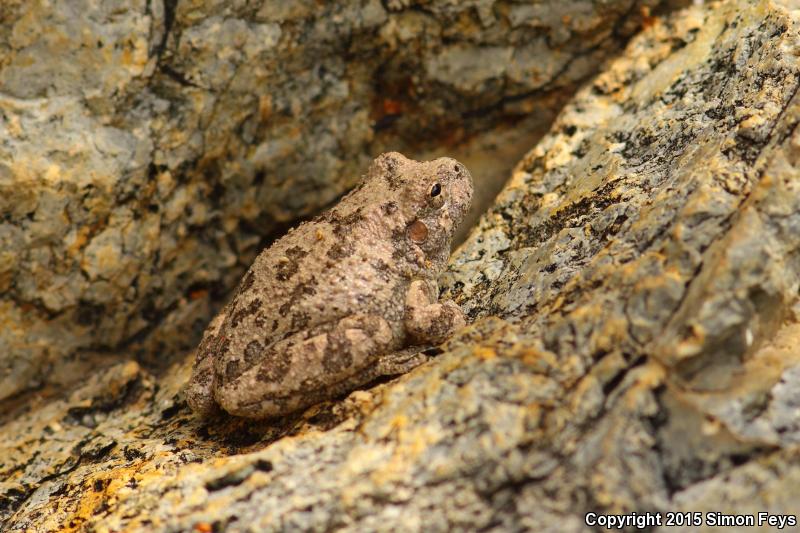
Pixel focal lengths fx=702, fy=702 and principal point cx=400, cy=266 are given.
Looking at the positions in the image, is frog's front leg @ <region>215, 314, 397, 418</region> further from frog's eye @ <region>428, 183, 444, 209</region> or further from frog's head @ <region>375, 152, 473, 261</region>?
frog's eye @ <region>428, 183, 444, 209</region>

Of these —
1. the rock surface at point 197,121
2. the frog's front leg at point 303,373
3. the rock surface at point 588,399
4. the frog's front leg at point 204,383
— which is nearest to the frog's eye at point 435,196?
the rock surface at point 588,399

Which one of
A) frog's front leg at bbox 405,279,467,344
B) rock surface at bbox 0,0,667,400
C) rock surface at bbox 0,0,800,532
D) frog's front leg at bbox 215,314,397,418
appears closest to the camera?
rock surface at bbox 0,0,800,532

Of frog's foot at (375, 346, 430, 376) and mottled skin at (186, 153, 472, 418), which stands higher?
mottled skin at (186, 153, 472, 418)

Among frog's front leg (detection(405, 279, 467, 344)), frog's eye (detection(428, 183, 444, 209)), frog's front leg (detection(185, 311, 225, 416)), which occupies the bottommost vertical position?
frog's front leg (detection(185, 311, 225, 416))

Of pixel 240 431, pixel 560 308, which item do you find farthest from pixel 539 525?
pixel 240 431

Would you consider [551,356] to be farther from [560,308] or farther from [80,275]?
[80,275]

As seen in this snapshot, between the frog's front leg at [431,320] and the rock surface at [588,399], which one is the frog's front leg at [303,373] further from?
the frog's front leg at [431,320]

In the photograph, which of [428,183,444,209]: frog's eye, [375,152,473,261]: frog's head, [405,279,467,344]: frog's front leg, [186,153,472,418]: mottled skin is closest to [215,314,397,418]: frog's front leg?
[186,153,472,418]: mottled skin

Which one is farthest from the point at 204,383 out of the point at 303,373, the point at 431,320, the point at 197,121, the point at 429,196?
the point at 197,121
